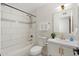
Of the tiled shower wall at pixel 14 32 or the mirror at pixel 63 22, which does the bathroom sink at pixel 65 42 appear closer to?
the mirror at pixel 63 22

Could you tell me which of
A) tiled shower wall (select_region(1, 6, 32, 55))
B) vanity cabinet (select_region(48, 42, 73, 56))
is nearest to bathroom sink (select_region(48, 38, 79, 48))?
vanity cabinet (select_region(48, 42, 73, 56))

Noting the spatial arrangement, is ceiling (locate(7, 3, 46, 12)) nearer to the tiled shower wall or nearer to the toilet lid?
the tiled shower wall

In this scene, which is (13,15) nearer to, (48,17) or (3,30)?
(3,30)

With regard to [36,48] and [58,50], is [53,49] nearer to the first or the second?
[58,50]

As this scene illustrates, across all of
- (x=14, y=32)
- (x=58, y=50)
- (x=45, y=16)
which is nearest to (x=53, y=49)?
(x=58, y=50)

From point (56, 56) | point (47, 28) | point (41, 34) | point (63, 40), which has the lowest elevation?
point (56, 56)

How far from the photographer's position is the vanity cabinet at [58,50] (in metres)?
1.48

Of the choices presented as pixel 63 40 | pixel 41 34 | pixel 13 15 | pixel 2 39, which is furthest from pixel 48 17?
pixel 2 39

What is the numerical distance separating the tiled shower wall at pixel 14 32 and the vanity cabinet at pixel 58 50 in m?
0.41

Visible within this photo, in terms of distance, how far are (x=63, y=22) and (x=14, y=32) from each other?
3.11 ft

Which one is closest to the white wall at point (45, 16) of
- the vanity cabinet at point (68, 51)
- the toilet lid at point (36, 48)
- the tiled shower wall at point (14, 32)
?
the toilet lid at point (36, 48)

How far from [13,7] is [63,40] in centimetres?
110

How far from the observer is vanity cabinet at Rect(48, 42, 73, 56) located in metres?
1.48

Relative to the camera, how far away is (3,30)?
1.69 metres
